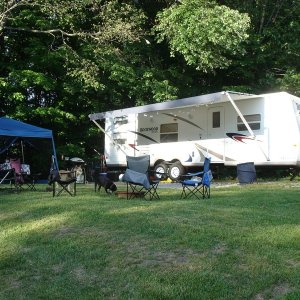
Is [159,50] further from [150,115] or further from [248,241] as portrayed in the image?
[248,241]

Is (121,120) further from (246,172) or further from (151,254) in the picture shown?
(151,254)

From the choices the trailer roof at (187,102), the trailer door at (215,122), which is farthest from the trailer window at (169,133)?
the trailer door at (215,122)

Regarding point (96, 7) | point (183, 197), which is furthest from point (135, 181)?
point (96, 7)

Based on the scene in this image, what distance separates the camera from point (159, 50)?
809 inches

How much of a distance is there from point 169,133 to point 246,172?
4353 mm

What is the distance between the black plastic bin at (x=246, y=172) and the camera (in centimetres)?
1316

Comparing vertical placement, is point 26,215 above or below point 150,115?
below

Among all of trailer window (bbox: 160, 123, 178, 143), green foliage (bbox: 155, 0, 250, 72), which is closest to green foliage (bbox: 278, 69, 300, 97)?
green foliage (bbox: 155, 0, 250, 72)

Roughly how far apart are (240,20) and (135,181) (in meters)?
8.32

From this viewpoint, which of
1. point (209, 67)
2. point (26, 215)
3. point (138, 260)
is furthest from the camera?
point (209, 67)

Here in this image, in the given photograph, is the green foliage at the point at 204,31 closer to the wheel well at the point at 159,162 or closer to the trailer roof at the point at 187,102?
the trailer roof at the point at 187,102

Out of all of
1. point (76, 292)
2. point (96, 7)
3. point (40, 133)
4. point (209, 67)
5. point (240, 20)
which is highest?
point (96, 7)

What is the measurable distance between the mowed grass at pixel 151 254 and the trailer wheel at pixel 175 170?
28.7ft

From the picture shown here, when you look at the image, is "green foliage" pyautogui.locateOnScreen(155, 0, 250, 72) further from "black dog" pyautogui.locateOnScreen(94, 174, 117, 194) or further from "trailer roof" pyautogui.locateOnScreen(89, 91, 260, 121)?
"black dog" pyautogui.locateOnScreen(94, 174, 117, 194)
